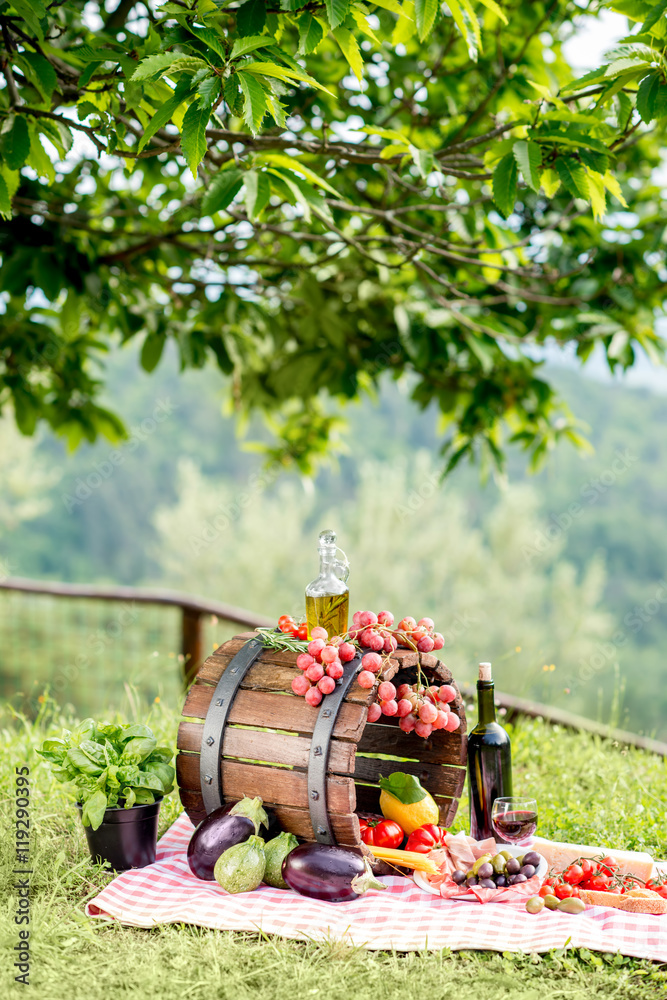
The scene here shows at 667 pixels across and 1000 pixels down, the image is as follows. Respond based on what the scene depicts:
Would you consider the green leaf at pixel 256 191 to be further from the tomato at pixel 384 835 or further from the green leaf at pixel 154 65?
the tomato at pixel 384 835

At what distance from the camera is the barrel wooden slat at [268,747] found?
1.91 meters

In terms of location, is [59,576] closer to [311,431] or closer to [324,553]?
[311,431]

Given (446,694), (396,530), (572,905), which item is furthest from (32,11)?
(396,530)

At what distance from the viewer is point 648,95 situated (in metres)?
1.71

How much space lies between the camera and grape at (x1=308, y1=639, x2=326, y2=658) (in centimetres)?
202

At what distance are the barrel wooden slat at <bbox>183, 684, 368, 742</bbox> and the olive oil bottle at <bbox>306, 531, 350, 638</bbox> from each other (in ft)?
0.66

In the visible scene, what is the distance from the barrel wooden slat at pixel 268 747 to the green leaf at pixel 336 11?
59.2 inches

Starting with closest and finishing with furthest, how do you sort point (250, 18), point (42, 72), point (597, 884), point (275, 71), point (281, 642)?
1. point (275, 71)
2. point (250, 18)
3. point (42, 72)
4. point (597, 884)
5. point (281, 642)

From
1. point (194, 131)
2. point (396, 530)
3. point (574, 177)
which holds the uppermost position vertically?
point (396, 530)

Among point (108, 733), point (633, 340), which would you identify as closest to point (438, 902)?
point (108, 733)

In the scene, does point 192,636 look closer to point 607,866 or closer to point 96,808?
point 96,808

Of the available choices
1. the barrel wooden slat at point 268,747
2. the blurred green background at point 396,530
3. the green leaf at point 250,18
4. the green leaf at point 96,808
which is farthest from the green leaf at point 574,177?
the blurred green background at point 396,530

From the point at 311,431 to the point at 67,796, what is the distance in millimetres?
2641

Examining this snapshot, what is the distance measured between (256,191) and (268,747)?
1.27 meters
